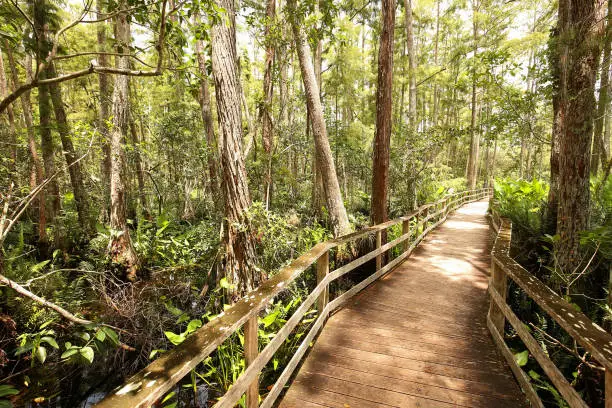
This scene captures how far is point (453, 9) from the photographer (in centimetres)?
1848

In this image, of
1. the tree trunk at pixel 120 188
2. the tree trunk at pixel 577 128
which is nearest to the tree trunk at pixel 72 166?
the tree trunk at pixel 120 188

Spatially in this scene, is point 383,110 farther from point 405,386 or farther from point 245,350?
point 245,350

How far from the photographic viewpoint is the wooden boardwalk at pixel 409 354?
2.83 m

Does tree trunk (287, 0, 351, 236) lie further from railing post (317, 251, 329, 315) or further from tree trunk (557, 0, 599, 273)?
tree trunk (557, 0, 599, 273)

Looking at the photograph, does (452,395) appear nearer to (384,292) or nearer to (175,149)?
(384,292)

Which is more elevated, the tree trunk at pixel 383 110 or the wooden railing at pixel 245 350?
the tree trunk at pixel 383 110

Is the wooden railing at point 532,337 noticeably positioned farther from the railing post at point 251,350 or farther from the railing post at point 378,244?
the railing post at point 251,350

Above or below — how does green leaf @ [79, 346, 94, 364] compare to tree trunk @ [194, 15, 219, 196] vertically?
below

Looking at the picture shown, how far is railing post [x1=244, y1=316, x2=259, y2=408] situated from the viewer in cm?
224

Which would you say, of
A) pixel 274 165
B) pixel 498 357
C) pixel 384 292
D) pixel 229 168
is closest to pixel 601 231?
pixel 498 357

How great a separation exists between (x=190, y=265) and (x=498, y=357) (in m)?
6.83

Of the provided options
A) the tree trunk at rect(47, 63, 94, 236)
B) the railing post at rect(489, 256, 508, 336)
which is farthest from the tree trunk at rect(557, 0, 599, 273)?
the tree trunk at rect(47, 63, 94, 236)

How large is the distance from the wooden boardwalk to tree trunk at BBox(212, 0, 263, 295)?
1675 millimetres

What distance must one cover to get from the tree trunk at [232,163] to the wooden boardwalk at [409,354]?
1.67 meters
